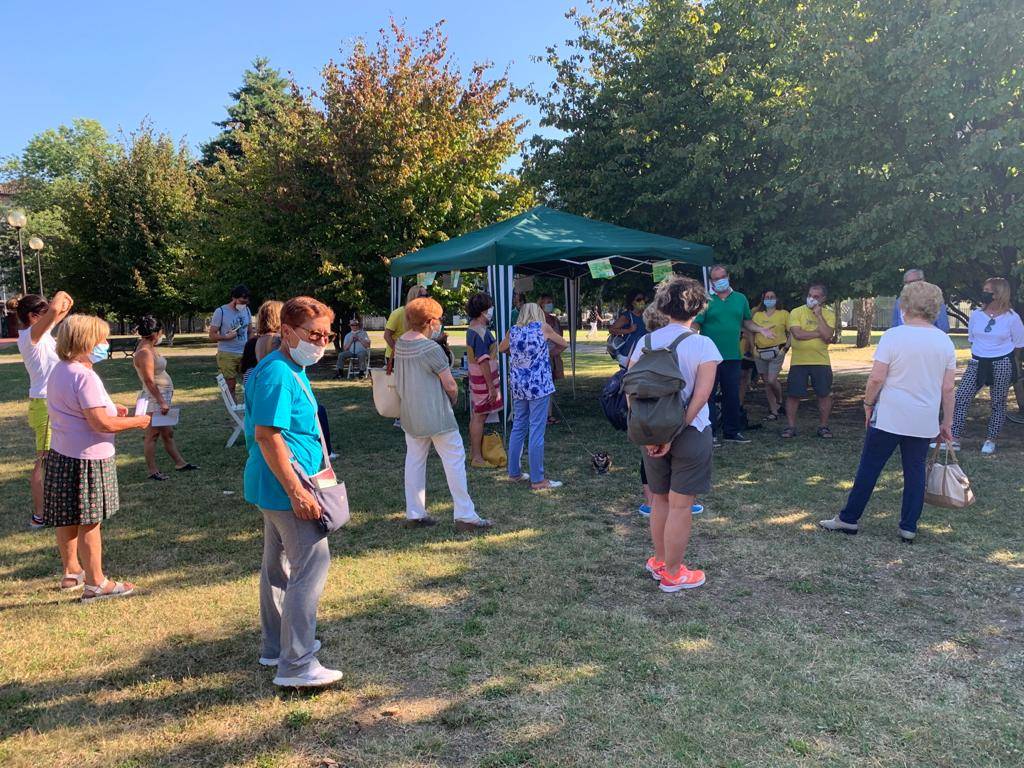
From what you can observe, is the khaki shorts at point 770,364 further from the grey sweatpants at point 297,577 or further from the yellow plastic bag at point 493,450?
the grey sweatpants at point 297,577

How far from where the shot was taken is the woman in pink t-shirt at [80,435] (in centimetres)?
365

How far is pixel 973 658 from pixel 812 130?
280 inches

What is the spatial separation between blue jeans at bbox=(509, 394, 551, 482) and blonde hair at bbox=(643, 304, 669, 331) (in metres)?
2.22

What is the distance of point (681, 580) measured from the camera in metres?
3.98

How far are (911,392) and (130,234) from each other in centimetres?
2979

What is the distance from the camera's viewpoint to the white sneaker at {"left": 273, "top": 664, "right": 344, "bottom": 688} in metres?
2.94

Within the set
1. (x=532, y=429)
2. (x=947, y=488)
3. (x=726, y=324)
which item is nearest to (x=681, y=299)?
(x=947, y=488)

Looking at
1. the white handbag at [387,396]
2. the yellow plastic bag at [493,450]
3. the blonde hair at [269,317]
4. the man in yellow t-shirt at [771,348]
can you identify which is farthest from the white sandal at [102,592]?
the man in yellow t-shirt at [771,348]

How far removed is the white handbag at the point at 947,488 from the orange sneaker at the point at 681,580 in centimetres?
194

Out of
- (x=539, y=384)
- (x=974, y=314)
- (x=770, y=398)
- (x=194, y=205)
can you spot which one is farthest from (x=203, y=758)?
(x=194, y=205)

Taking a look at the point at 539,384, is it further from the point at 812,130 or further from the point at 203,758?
the point at 812,130

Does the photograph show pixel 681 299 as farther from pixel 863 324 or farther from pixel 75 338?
pixel 863 324

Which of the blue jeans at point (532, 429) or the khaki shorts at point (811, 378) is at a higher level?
the khaki shorts at point (811, 378)

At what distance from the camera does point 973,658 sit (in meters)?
3.18
